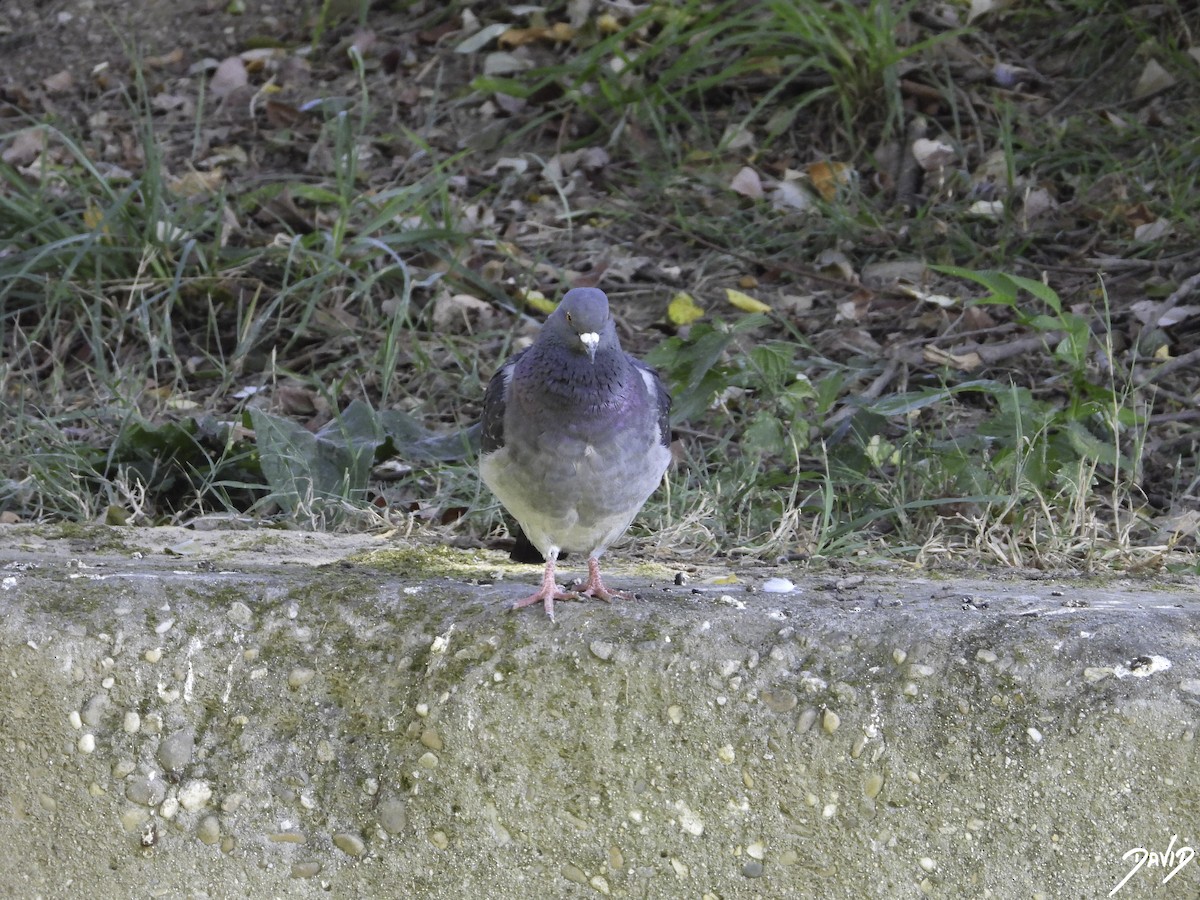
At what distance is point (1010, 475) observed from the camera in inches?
151

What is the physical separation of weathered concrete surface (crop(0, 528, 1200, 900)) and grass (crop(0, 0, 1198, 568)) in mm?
1060

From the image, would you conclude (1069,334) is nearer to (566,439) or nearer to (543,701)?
(566,439)

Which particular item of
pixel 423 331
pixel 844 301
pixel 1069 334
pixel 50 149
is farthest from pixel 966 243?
pixel 50 149

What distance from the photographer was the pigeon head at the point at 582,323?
2764mm

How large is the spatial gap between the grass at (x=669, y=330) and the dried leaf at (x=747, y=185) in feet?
0.19

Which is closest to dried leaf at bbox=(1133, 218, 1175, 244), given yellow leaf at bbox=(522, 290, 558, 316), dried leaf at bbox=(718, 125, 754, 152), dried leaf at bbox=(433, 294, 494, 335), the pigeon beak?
dried leaf at bbox=(718, 125, 754, 152)

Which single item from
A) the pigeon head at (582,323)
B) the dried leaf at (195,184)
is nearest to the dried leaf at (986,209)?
the dried leaf at (195,184)

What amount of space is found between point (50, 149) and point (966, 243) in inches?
157

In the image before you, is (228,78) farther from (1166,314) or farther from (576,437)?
(576,437)

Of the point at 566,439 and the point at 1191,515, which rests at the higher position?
the point at 566,439

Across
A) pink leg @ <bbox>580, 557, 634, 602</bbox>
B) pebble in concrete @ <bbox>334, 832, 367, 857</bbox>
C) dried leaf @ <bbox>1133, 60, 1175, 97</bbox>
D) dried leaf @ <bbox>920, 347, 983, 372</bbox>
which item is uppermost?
dried leaf @ <bbox>1133, 60, 1175, 97</bbox>

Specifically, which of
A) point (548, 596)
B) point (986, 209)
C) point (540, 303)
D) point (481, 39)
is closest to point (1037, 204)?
point (986, 209)

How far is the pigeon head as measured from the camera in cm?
276

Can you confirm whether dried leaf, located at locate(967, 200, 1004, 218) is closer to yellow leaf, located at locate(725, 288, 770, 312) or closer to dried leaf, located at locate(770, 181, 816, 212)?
dried leaf, located at locate(770, 181, 816, 212)
